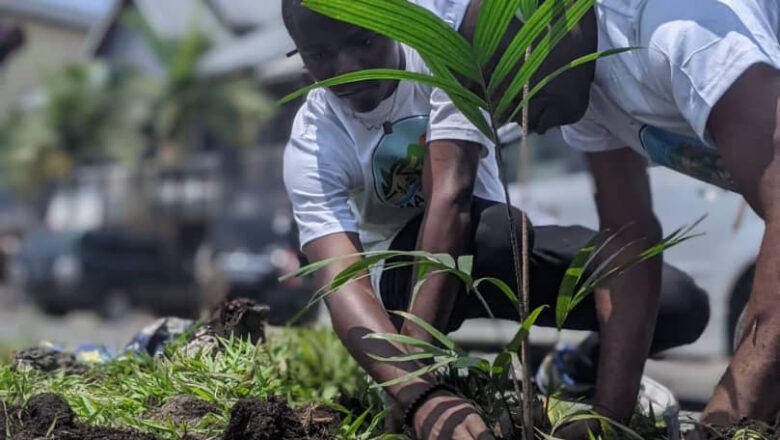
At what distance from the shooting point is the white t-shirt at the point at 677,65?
7.32 ft

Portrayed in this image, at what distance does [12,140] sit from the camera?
3575 cm

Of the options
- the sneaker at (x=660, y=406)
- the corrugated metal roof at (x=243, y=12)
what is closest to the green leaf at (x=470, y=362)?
the sneaker at (x=660, y=406)

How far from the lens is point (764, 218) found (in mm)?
2232

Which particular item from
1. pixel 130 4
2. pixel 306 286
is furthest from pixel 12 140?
pixel 306 286

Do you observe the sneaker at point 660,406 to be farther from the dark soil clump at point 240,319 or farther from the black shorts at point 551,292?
the dark soil clump at point 240,319

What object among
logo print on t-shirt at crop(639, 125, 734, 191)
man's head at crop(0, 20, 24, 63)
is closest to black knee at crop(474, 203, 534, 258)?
logo print on t-shirt at crop(639, 125, 734, 191)

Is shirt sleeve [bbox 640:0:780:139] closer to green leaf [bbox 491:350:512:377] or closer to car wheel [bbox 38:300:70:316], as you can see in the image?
green leaf [bbox 491:350:512:377]

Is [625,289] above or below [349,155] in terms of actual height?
below

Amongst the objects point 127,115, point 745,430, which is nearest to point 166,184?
point 127,115

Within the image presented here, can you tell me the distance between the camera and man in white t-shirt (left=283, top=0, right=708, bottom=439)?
2465mm

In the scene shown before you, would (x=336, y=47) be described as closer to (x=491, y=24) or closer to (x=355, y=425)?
(x=491, y=24)

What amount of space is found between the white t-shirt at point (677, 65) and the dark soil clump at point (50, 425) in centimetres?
129

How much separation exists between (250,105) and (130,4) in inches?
476

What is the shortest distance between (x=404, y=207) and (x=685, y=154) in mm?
803
